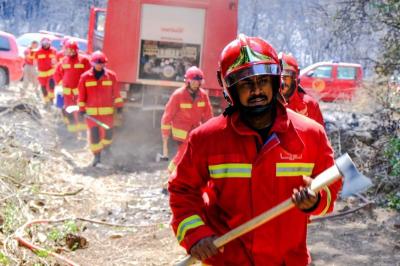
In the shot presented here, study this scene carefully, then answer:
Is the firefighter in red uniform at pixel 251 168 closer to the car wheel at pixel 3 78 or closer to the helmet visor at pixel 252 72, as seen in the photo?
the helmet visor at pixel 252 72

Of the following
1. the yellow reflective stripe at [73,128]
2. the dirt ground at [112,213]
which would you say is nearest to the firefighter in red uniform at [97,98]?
the dirt ground at [112,213]

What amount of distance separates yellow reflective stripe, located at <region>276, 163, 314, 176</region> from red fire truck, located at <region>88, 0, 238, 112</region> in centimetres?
878

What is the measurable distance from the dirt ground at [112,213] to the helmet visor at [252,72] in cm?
273

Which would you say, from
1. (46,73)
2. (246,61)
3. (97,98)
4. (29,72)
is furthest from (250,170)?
(29,72)

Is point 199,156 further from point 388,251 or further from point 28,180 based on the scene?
point 28,180

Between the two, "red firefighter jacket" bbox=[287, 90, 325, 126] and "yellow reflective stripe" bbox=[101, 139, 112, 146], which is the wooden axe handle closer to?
"red firefighter jacket" bbox=[287, 90, 325, 126]

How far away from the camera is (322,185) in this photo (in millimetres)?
2400

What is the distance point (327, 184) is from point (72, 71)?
9.63 meters

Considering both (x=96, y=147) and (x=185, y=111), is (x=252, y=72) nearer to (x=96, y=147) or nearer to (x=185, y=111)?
(x=185, y=111)

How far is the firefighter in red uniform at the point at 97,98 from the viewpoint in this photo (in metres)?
9.87

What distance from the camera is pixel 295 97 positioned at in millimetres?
5445


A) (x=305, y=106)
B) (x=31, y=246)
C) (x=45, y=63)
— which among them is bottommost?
(x=31, y=246)

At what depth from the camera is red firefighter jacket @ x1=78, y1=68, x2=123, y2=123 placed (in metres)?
9.88

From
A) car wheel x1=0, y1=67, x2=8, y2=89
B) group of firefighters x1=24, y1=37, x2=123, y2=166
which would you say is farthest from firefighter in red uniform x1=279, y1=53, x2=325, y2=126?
car wheel x1=0, y1=67, x2=8, y2=89
